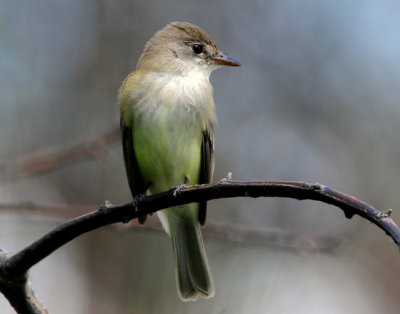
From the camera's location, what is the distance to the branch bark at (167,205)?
1.77 metres

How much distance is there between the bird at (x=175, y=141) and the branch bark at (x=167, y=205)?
136cm

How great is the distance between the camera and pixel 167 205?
2381 mm

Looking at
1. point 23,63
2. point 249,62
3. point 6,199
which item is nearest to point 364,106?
point 249,62

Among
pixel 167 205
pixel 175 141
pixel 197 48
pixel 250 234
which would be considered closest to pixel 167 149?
pixel 175 141

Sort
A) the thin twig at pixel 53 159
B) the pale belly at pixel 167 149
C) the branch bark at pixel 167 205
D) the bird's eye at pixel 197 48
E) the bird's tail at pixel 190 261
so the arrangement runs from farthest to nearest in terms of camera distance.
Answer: the bird's eye at pixel 197 48 < the pale belly at pixel 167 149 < the bird's tail at pixel 190 261 < the thin twig at pixel 53 159 < the branch bark at pixel 167 205

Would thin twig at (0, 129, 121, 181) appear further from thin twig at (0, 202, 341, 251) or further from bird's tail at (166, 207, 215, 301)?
bird's tail at (166, 207, 215, 301)

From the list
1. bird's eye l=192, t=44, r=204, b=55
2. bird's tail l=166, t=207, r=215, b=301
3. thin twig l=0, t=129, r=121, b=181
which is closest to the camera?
thin twig l=0, t=129, r=121, b=181

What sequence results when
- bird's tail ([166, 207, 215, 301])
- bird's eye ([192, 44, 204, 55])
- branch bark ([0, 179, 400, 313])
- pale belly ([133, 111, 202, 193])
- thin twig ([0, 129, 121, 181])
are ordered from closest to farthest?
branch bark ([0, 179, 400, 313]) < thin twig ([0, 129, 121, 181]) < bird's tail ([166, 207, 215, 301]) < pale belly ([133, 111, 202, 193]) < bird's eye ([192, 44, 204, 55])

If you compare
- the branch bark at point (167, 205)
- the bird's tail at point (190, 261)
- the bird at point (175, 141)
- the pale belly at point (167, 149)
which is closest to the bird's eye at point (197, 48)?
the bird at point (175, 141)

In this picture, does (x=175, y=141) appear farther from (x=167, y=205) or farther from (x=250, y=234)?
(x=167, y=205)

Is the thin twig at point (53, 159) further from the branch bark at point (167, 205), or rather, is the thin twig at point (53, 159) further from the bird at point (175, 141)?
the branch bark at point (167, 205)

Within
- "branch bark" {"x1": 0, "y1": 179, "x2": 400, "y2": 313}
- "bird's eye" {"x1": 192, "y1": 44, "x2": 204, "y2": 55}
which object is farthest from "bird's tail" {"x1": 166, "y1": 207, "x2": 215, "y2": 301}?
"branch bark" {"x1": 0, "y1": 179, "x2": 400, "y2": 313}

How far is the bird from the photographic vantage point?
378 cm

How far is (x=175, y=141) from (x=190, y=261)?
74cm
